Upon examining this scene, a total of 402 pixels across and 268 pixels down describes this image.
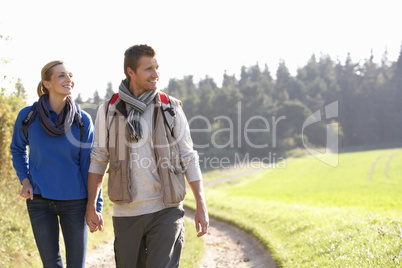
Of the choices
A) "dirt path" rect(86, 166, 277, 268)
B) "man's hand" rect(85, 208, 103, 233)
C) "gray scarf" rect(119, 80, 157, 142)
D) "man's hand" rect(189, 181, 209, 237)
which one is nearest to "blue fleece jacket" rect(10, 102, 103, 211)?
"man's hand" rect(85, 208, 103, 233)

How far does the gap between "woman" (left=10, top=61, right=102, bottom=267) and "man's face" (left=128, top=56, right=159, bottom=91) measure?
0.86 m

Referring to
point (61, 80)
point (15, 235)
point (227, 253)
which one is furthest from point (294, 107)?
point (61, 80)

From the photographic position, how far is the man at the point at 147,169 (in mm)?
3469

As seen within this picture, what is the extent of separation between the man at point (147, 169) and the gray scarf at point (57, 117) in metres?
0.54

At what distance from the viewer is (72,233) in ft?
12.6

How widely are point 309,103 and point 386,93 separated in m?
20.8

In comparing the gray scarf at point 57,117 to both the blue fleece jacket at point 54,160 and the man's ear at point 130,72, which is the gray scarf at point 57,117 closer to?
the blue fleece jacket at point 54,160

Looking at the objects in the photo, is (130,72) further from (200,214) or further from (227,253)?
(227,253)

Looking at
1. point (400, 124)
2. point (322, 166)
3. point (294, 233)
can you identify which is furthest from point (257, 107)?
point (294, 233)

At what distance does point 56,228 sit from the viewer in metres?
3.91

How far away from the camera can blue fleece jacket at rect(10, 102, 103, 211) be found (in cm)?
388

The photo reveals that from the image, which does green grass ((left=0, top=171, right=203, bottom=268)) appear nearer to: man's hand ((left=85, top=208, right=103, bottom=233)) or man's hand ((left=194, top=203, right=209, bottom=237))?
man's hand ((left=85, top=208, right=103, bottom=233))

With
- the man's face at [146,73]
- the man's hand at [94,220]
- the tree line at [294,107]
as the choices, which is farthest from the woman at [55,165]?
the tree line at [294,107]

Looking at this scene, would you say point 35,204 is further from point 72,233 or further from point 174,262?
point 174,262
